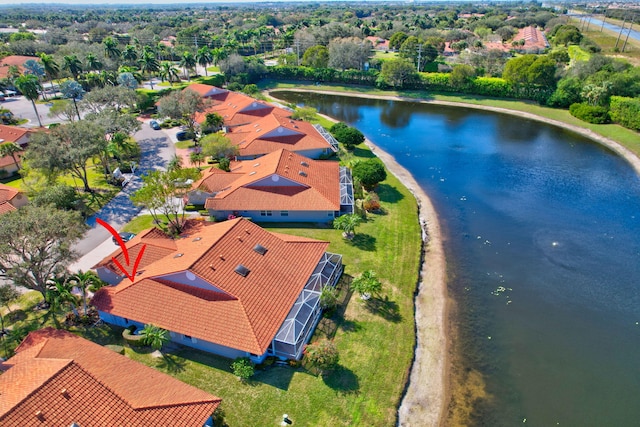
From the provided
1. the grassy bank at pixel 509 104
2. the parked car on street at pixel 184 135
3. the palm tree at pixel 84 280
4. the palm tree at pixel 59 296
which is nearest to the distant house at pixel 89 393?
the palm tree at pixel 59 296

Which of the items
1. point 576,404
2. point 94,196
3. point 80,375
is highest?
point 80,375

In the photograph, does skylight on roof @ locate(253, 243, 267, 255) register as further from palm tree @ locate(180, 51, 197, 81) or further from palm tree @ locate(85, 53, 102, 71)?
palm tree @ locate(180, 51, 197, 81)

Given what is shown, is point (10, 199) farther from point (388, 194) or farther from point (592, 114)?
point (592, 114)

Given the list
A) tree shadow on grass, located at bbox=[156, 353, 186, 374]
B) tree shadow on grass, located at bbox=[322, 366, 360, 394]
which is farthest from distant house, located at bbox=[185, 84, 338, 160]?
tree shadow on grass, located at bbox=[322, 366, 360, 394]

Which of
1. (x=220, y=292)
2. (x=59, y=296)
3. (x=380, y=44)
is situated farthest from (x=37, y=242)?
(x=380, y=44)

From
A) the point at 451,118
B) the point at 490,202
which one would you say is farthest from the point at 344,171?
the point at 451,118

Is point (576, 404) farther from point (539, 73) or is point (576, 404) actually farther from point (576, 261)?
point (539, 73)
